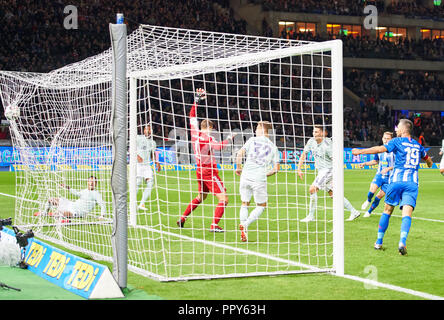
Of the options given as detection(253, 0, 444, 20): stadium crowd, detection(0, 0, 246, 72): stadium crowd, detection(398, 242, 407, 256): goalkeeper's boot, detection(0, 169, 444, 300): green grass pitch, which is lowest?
detection(0, 169, 444, 300): green grass pitch

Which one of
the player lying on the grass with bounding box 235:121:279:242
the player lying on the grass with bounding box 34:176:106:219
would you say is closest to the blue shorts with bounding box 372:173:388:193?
the player lying on the grass with bounding box 235:121:279:242

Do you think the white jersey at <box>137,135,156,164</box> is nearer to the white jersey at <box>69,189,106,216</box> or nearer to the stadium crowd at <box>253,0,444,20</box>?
the white jersey at <box>69,189,106,216</box>

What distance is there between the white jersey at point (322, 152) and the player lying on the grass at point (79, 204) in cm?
393

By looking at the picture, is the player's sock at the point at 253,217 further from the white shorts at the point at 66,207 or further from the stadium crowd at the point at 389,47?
the stadium crowd at the point at 389,47

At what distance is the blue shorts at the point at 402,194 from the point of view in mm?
8234

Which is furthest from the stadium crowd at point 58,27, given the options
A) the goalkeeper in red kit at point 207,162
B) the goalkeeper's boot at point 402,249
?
the goalkeeper's boot at point 402,249

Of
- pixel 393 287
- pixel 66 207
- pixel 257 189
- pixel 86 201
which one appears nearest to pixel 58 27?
pixel 86 201

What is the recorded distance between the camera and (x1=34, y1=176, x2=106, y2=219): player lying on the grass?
1049cm

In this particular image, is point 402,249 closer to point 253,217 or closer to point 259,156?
point 253,217

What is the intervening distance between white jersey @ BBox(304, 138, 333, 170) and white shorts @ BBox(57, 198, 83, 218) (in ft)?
14.3
